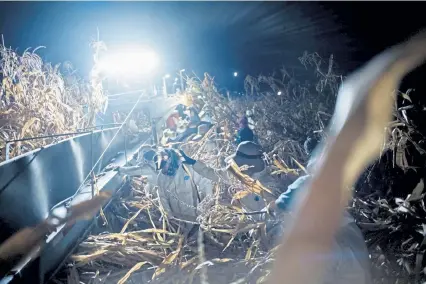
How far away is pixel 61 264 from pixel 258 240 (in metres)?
1.94

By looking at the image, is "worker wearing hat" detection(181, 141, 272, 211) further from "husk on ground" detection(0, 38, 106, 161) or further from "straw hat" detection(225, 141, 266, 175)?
"husk on ground" detection(0, 38, 106, 161)

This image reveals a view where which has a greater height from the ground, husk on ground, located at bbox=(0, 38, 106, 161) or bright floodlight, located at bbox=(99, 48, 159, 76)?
bright floodlight, located at bbox=(99, 48, 159, 76)

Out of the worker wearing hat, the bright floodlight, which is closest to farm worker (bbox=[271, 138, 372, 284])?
the worker wearing hat

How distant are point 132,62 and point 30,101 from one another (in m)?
4.24

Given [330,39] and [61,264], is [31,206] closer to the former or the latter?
[61,264]

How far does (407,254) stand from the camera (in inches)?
99.9

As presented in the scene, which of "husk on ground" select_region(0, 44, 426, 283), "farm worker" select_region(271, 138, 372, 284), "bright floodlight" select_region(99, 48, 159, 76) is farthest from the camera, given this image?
"bright floodlight" select_region(99, 48, 159, 76)

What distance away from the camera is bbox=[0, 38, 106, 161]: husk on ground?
18.4 feet

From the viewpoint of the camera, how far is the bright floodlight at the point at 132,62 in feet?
27.5

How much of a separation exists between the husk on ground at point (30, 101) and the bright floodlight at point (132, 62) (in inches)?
68.2

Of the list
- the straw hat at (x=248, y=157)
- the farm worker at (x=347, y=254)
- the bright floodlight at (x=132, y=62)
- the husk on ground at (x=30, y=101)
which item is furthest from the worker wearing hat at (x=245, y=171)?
the bright floodlight at (x=132, y=62)

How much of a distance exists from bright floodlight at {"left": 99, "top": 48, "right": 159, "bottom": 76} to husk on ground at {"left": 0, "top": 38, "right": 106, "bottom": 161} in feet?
5.68

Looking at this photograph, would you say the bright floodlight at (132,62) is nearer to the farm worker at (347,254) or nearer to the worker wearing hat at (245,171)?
the worker wearing hat at (245,171)

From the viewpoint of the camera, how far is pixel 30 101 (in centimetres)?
581
